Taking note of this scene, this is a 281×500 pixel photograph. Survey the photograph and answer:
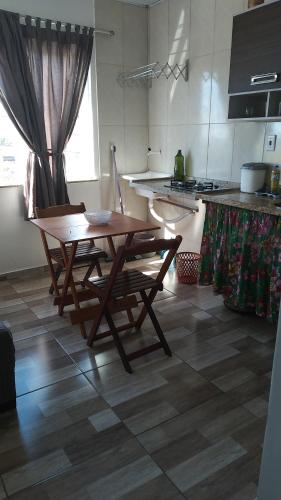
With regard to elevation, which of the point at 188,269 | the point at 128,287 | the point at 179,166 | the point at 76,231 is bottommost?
the point at 188,269

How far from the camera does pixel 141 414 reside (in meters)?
1.80

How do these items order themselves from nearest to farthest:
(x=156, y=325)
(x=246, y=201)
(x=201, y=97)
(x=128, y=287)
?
1. (x=128, y=287)
2. (x=156, y=325)
3. (x=246, y=201)
4. (x=201, y=97)

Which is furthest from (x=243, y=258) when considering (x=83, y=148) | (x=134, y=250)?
(x=83, y=148)

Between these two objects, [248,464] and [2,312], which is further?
[2,312]

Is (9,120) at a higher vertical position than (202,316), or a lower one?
higher

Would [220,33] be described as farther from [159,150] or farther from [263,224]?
[263,224]

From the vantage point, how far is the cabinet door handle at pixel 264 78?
2262mm

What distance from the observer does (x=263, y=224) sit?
7.52 feet

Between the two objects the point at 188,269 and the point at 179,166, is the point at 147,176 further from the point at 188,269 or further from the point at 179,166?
the point at 188,269

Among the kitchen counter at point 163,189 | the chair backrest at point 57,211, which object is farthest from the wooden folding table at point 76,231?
the kitchen counter at point 163,189

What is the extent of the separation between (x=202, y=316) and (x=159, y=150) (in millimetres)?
1937

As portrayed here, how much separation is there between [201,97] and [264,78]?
0.95 meters

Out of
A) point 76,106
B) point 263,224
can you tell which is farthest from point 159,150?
point 263,224

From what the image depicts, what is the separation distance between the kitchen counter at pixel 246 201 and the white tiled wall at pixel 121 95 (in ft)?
4.92
